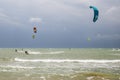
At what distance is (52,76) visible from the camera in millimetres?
21141

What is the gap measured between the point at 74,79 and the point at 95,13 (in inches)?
286

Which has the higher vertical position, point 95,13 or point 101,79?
point 95,13

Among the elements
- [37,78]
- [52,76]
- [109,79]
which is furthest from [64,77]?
[109,79]

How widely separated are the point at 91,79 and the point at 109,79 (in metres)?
1.50

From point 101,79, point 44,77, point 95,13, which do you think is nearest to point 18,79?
point 44,77

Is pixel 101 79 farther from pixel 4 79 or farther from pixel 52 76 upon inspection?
pixel 4 79

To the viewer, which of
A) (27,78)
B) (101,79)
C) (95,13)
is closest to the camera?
(101,79)

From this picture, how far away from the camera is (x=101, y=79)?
19234 mm

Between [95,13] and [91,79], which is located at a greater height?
[95,13]

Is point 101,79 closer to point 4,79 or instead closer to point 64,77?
point 64,77

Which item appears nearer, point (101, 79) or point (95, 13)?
point (101, 79)

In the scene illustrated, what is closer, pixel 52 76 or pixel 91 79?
pixel 91 79

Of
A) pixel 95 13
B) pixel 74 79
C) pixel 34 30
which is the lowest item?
pixel 74 79

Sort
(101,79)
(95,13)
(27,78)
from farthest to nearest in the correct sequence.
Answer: (95,13), (27,78), (101,79)
